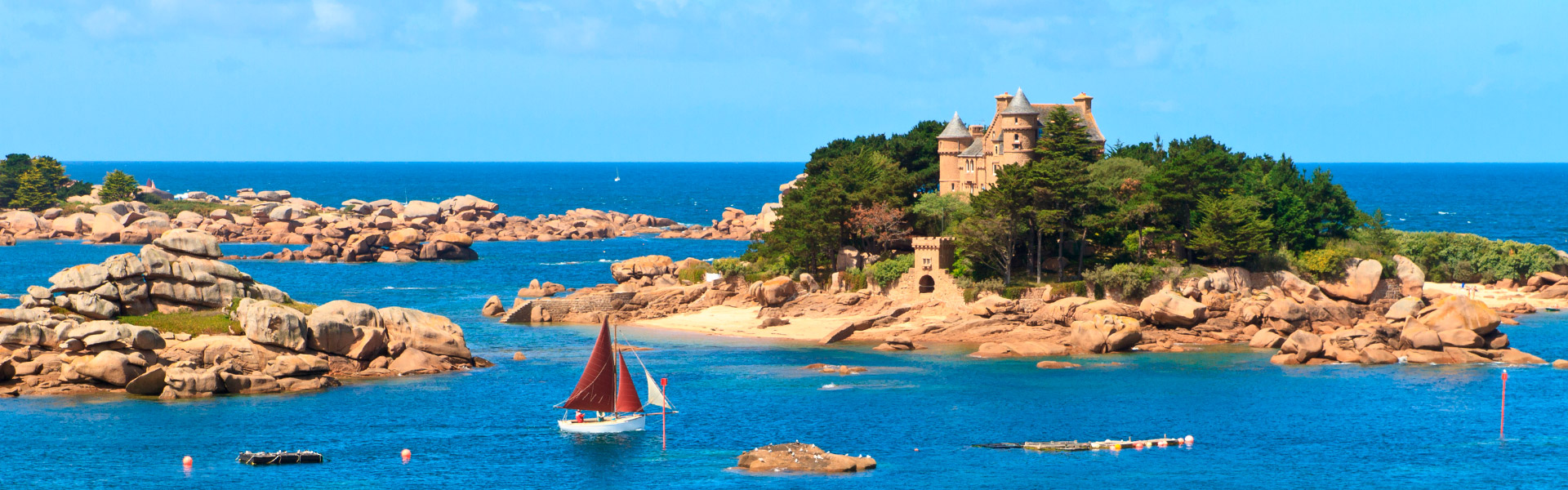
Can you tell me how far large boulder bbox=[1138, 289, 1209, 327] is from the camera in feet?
266

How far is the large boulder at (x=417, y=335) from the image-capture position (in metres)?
72.6

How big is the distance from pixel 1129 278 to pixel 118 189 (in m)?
139

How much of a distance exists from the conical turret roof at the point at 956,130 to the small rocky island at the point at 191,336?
41.1 meters

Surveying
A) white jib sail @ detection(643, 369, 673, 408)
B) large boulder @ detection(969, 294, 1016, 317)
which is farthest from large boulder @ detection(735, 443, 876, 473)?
large boulder @ detection(969, 294, 1016, 317)

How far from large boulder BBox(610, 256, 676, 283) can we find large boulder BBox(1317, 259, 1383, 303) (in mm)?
46409

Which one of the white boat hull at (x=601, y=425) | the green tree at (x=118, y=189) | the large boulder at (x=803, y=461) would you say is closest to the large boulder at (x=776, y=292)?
the white boat hull at (x=601, y=425)

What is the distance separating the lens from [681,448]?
55500mm

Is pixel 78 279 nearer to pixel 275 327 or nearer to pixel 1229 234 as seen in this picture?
pixel 275 327

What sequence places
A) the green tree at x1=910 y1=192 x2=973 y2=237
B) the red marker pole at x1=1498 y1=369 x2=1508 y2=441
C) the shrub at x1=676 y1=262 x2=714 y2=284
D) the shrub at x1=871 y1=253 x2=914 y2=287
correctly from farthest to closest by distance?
the shrub at x1=676 y1=262 x2=714 y2=284 → the green tree at x1=910 y1=192 x2=973 y2=237 → the shrub at x1=871 y1=253 x2=914 y2=287 → the red marker pole at x1=1498 y1=369 x2=1508 y2=441

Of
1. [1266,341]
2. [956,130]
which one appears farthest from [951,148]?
[1266,341]

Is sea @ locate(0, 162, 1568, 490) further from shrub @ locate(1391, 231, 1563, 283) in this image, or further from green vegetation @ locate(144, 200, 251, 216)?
green vegetation @ locate(144, 200, 251, 216)

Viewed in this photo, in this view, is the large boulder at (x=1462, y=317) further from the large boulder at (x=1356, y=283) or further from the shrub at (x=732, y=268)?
the shrub at (x=732, y=268)

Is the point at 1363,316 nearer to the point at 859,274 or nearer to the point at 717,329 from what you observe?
the point at 859,274

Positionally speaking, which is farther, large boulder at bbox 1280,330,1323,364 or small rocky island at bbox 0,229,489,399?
large boulder at bbox 1280,330,1323,364
